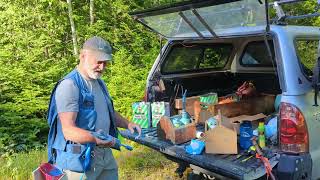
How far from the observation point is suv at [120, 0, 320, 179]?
3.45m

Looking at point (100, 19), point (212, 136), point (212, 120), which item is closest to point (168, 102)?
point (212, 120)

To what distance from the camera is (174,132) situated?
408cm

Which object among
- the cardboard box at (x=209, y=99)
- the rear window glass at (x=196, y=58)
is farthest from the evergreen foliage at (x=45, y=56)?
the cardboard box at (x=209, y=99)

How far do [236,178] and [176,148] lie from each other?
87cm

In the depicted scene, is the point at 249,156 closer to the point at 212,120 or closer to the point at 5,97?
the point at 212,120

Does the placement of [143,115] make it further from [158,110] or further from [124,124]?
[124,124]

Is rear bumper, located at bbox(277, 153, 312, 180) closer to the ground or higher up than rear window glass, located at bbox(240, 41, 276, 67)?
closer to the ground

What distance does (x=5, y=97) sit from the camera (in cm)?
1107

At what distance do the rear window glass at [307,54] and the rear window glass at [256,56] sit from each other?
3.66 ft

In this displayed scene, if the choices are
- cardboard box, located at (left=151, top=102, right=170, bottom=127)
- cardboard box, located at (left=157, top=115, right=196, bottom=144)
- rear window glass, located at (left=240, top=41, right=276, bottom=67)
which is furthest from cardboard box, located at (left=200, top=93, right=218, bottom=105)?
rear window glass, located at (left=240, top=41, right=276, bottom=67)

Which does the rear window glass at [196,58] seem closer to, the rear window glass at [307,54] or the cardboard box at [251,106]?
the cardboard box at [251,106]

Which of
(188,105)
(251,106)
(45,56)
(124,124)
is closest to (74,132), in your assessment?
(124,124)

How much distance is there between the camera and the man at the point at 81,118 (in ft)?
9.03

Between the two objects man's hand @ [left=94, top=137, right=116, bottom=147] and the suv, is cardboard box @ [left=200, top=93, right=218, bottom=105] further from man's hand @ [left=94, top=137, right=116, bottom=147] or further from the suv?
man's hand @ [left=94, top=137, right=116, bottom=147]
